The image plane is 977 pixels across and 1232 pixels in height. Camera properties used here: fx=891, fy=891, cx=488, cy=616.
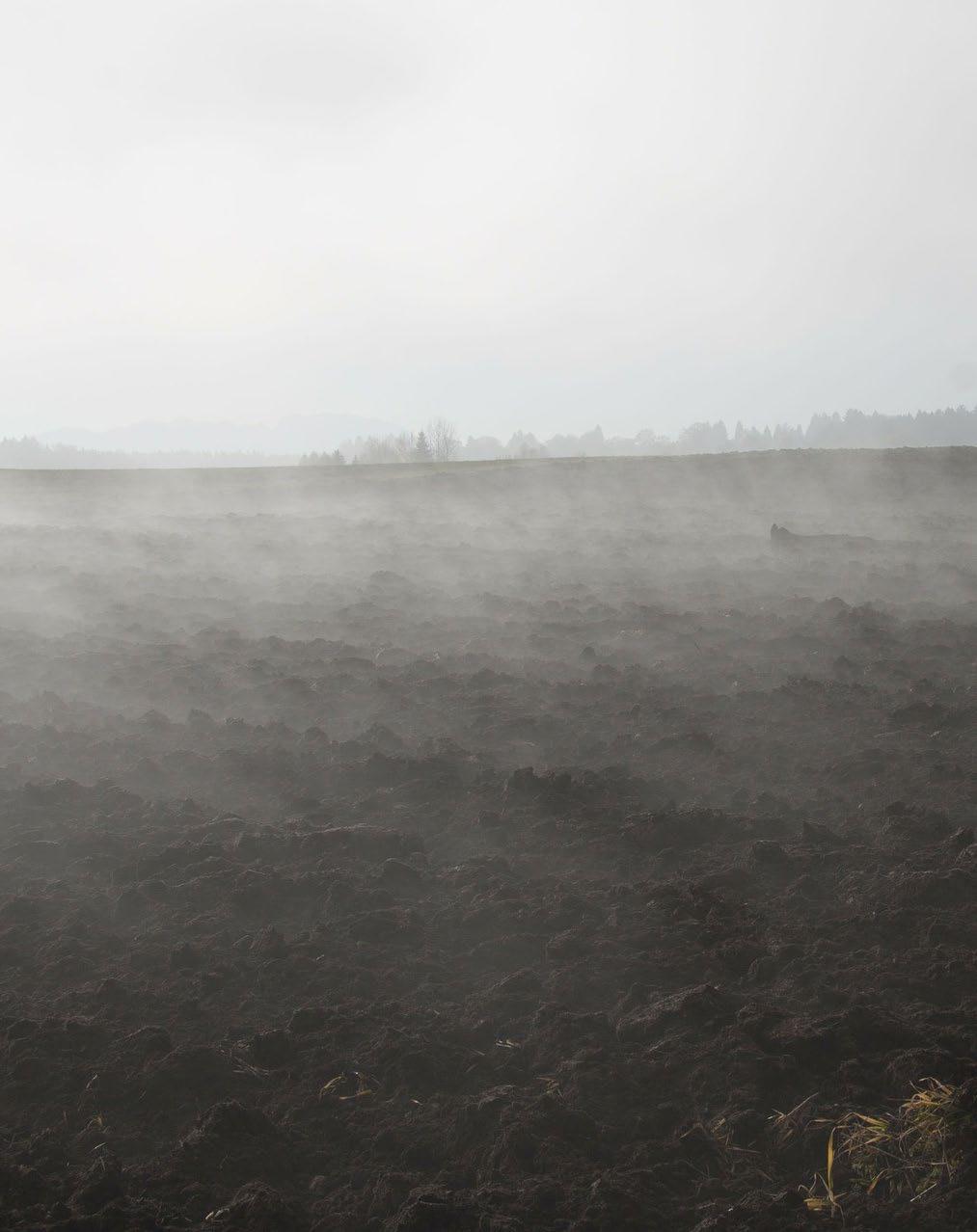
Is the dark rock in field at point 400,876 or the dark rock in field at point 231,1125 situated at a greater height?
the dark rock in field at point 400,876

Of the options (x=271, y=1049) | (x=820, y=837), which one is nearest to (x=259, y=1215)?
(x=271, y=1049)

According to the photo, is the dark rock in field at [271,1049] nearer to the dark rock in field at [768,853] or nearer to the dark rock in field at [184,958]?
the dark rock in field at [184,958]

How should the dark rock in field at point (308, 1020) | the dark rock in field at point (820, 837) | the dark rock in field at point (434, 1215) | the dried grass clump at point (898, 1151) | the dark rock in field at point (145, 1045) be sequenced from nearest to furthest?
the dark rock in field at point (434, 1215) < the dried grass clump at point (898, 1151) < the dark rock in field at point (145, 1045) < the dark rock in field at point (308, 1020) < the dark rock in field at point (820, 837)

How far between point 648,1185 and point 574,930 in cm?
137

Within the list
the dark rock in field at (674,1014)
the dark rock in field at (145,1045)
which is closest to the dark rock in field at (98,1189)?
the dark rock in field at (145,1045)

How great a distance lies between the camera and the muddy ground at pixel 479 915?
2.77m

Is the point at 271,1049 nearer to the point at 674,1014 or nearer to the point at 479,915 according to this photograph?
the point at 479,915

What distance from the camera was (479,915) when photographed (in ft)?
13.7

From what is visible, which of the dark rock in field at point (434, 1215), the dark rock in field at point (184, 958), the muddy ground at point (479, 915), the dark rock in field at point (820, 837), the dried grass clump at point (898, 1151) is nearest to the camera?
the dark rock in field at point (434, 1215)

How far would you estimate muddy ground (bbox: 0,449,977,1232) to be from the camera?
9.09 ft

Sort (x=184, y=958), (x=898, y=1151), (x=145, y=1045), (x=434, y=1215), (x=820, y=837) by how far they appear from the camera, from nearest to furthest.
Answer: (x=434, y=1215) → (x=898, y=1151) → (x=145, y=1045) → (x=184, y=958) → (x=820, y=837)

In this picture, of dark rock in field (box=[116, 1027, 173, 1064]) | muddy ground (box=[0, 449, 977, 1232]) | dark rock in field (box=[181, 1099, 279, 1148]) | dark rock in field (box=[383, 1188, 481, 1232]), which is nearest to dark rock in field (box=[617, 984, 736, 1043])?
muddy ground (box=[0, 449, 977, 1232])

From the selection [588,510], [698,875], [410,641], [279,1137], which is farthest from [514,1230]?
[588,510]

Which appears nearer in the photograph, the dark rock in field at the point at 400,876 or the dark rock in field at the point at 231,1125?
the dark rock in field at the point at 231,1125
